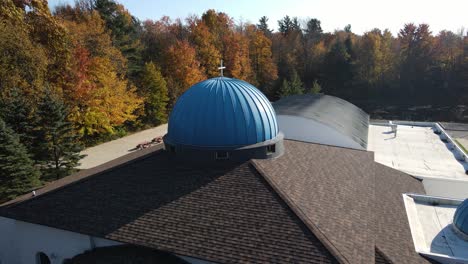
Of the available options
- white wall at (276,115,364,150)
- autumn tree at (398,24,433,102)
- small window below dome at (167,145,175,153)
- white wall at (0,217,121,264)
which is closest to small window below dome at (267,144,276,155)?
small window below dome at (167,145,175,153)

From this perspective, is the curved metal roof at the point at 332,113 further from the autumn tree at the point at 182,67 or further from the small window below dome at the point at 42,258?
the autumn tree at the point at 182,67

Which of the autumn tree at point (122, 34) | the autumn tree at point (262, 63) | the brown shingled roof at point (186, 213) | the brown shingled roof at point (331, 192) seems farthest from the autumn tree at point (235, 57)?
the brown shingled roof at point (186, 213)

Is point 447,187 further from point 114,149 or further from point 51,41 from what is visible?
point 51,41

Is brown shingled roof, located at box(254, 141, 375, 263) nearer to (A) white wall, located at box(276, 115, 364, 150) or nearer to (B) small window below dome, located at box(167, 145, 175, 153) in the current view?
(B) small window below dome, located at box(167, 145, 175, 153)

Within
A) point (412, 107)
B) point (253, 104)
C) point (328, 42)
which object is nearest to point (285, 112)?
point (253, 104)

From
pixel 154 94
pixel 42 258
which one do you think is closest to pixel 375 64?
pixel 154 94
